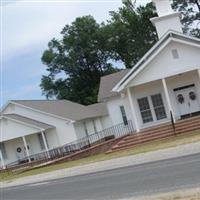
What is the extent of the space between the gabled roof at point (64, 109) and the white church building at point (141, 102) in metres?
0.13

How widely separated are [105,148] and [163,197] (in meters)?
27.5

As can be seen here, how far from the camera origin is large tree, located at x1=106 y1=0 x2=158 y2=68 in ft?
255

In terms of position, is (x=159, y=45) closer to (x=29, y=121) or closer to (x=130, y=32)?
(x=29, y=121)

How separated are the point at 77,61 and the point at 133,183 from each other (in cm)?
6930

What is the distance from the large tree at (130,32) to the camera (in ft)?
255

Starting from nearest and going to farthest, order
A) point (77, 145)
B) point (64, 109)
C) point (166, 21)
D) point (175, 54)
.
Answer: point (175, 54)
point (166, 21)
point (77, 145)
point (64, 109)

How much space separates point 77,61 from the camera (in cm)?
8581

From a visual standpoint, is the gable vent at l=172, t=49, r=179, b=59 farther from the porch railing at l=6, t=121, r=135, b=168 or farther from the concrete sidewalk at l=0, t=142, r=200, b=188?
the concrete sidewalk at l=0, t=142, r=200, b=188

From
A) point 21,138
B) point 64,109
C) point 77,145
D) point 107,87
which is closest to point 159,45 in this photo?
point 107,87

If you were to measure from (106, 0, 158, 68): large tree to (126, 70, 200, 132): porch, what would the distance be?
3624 cm

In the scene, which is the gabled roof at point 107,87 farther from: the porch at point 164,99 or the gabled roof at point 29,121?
the gabled roof at point 29,121

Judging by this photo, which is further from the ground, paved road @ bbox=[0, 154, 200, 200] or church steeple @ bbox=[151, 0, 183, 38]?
church steeple @ bbox=[151, 0, 183, 38]

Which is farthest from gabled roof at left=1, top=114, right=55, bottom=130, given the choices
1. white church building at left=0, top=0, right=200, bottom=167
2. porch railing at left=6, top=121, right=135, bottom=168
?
porch railing at left=6, top=121, right=135, bottom=168

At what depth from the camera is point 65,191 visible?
65.7 ft
